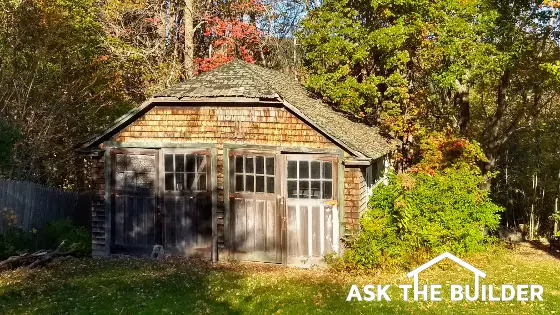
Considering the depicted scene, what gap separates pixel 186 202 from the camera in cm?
1523

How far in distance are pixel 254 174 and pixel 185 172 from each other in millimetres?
2032

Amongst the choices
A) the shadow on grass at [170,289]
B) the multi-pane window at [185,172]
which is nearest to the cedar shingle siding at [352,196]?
the shadow on grass at [170,289]

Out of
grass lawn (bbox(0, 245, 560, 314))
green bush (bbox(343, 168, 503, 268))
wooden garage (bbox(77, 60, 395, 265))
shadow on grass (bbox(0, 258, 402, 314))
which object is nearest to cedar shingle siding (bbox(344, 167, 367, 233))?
wooden garage (bbox(77, 60, 395, 265))

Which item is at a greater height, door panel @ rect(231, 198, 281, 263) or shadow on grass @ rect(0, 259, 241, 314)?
door panel @ rect(231, 198, 281, 263)

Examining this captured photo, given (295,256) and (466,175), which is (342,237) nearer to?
(295,256)

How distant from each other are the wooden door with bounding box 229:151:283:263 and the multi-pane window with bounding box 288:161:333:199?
0.41m

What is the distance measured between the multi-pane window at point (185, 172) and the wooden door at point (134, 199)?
0.41 meters

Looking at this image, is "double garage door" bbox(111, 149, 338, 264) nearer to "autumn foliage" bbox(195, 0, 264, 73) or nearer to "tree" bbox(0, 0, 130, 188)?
"tree" bbox(0, 0, 130, 188)

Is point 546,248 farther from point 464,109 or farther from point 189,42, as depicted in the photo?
point 189,42

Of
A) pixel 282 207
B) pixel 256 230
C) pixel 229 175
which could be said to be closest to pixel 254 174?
pixel 229 175

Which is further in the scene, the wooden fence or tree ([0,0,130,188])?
tree ([0,0,130,188])

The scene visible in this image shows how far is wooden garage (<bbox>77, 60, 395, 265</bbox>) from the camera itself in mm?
14141

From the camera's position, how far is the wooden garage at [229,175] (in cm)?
1414

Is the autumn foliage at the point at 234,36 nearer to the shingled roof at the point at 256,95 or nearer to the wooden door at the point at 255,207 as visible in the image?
the shingled roof at the point at 256,95
